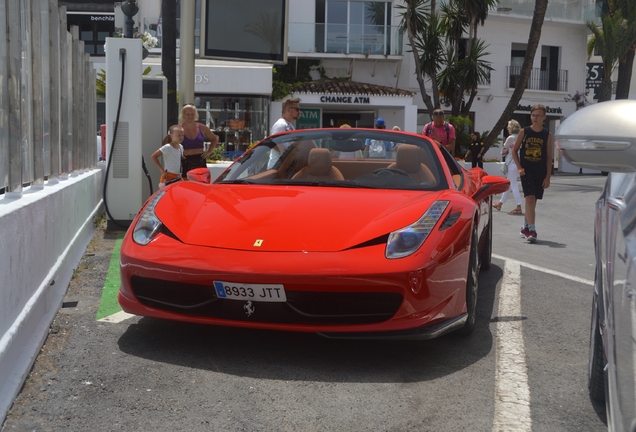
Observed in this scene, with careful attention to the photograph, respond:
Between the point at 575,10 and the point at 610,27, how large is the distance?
16.7 feet

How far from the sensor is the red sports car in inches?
163

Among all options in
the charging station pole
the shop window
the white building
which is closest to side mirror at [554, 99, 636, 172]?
the charging station pole

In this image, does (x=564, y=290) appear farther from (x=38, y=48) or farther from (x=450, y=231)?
(x=38, y=48)

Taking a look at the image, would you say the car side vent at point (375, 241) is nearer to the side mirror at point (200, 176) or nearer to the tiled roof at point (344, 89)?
the side mirror at point (200, 176)

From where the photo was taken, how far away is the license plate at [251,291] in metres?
4.13

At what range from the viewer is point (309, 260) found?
4.17 meters

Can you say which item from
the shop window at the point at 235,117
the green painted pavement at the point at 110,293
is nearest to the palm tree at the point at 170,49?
the green painted pavement at the point at 110,293

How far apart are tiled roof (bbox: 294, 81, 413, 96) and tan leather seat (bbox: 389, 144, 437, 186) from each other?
30595 millimetres

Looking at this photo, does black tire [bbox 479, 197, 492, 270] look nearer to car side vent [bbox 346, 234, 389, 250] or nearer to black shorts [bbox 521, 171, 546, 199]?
black shorts [bbox 521, 171, 546, 199]

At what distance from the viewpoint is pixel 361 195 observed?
197 inches

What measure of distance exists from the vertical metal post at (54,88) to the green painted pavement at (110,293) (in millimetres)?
907

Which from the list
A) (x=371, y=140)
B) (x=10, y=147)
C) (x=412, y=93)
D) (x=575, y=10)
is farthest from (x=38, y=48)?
(x=575, y=10)

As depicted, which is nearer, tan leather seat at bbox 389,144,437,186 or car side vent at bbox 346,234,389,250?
car side vent at bbox 346,234,389,250

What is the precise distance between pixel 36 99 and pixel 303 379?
11.0 ft
